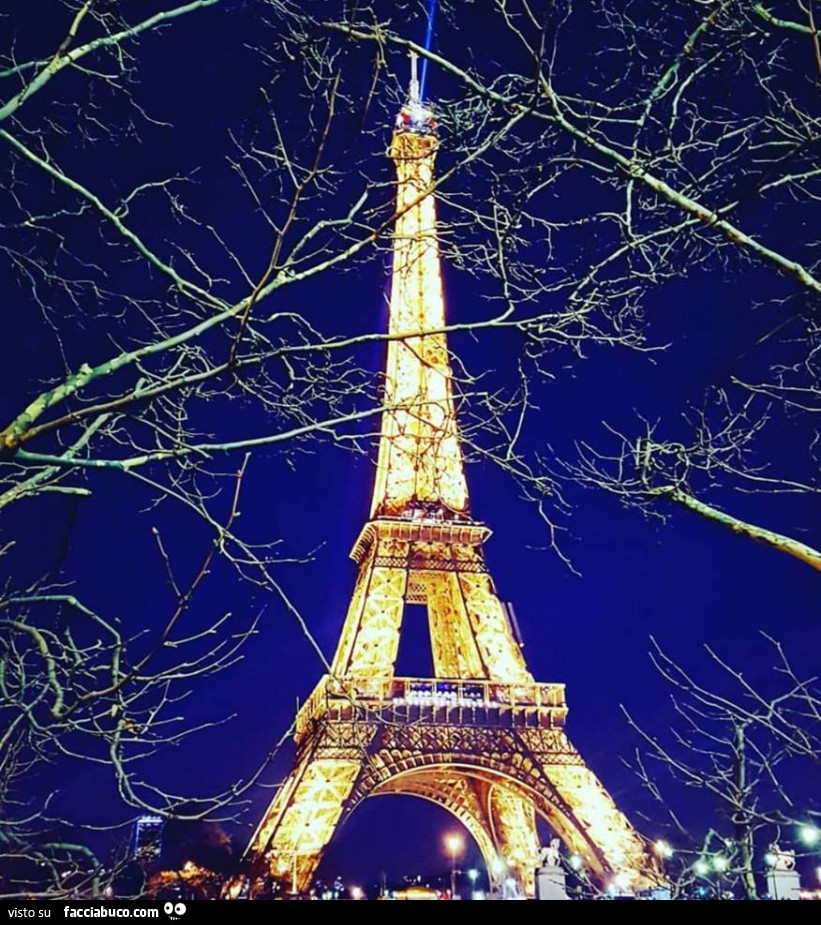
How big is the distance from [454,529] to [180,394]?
2115 cm

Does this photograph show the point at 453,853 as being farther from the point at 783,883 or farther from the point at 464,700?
the point at 783,883

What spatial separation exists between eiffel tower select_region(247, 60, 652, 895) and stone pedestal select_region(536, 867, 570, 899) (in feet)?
26.2

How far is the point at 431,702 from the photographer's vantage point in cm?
2381

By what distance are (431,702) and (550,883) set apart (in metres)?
12.3

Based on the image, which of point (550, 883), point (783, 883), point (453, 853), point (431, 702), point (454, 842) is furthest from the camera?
point (453, 853)

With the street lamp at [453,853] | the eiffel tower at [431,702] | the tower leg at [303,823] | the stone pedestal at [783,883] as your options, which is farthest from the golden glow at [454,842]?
the stone pedestal at [783,883]

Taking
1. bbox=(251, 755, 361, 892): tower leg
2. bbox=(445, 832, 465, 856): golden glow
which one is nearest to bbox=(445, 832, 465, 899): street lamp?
bbox=(445, 832, 465, 856): golden glow

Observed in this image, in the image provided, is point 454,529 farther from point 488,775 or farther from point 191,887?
point 191,887

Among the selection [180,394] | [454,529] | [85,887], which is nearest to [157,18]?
[180,394]

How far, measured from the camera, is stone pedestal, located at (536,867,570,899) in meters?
11.4

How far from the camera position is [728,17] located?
16.4ft
